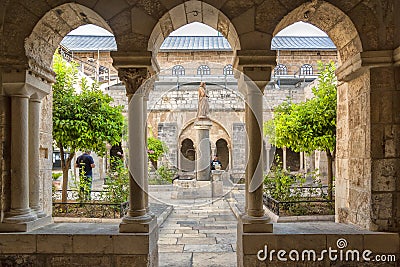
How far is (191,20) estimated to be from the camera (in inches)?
A: 145

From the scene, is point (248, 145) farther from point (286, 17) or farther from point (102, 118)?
point (102, 118)

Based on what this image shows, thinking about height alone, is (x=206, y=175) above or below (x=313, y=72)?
below

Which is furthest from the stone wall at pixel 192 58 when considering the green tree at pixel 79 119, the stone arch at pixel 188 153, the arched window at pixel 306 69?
the green tree at pixel 79 119

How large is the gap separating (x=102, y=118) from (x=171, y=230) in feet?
7.08

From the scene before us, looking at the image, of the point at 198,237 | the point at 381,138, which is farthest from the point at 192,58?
the point at 381,138

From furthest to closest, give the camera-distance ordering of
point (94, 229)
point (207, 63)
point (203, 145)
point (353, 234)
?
point (207, 63)
point (203, 145)
point (94, 229)
point (353, 234)

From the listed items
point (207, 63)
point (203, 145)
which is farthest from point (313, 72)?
point (203, 145)

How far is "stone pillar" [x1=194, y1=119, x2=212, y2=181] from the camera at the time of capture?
34.0 feet

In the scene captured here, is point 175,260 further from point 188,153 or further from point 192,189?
point 188,153

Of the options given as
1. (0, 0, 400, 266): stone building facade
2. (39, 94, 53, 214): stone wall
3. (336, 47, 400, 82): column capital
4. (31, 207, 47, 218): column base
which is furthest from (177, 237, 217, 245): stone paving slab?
(336, 47, 400, 82): column capital

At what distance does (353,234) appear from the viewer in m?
3.19

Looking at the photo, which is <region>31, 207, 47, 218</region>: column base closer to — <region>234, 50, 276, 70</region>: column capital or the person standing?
<region>234, 50, 276, 70</region>: column capital
